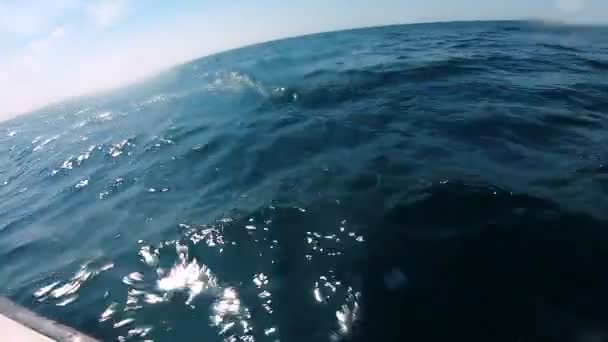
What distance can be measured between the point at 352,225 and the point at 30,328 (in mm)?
4628

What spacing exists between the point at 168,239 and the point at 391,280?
432cm

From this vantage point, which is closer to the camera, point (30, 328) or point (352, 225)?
point (30, 328)

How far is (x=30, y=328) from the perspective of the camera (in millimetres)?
3877

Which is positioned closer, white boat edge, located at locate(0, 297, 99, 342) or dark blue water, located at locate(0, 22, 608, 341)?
white boat edge, located at locate(0, 297, 99, 342)

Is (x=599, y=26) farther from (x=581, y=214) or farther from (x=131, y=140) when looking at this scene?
(x=131, y=140)

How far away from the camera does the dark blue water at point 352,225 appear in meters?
4.08

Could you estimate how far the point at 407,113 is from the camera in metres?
9.84

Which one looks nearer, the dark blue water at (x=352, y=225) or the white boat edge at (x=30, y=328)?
the white boat edge at (x=30, y=328)

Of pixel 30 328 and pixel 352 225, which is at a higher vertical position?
pixel 30 328

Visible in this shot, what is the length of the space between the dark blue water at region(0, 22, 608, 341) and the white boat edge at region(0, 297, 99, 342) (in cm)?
A: 41

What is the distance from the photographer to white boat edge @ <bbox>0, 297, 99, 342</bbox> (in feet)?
11.6

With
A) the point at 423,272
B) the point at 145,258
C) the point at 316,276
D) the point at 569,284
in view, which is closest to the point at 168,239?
the point at 145,258

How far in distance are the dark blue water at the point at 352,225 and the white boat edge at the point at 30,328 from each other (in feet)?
1.34

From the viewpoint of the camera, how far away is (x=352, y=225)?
5.57m
